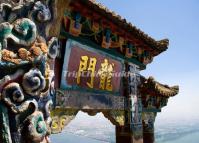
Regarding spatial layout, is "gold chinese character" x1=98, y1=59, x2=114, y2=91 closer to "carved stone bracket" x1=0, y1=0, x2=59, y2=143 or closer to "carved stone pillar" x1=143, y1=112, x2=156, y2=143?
"carved stone pillar" x1=143, y1=112, x2=156, y2=143

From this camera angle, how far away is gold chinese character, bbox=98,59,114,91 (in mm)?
5961

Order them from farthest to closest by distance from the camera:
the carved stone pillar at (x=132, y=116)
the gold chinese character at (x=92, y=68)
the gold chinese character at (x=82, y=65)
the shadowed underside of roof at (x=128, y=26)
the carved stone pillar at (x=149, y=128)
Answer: the carved stone pillar at (x=149, y=128) → the carved stone pillar at (x=132, y=116) → the gold chinese character at (x=92, y=68) → the gold chinese character at (x=82, y=65) → the shadowed underside of roof at (x=128, y=26)

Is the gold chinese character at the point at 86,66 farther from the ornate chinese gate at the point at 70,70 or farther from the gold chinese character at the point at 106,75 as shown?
the gold chinese character at the point at 106,75

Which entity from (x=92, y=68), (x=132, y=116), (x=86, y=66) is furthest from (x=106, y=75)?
(x=132, y=116)

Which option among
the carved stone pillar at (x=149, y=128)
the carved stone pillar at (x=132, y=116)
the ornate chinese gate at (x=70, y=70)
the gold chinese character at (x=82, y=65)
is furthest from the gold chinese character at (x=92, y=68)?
the carved stone pillar at (x=149, y=128)

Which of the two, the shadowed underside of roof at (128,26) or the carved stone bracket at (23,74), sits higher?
the shadowed underside of roof at (128,26)

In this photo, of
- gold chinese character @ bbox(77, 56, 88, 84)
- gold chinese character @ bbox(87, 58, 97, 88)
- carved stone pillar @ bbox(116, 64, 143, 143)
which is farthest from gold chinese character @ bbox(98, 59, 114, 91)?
carved stone pillar @ bbox(116, 64, 143, 143)

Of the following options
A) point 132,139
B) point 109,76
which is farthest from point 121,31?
point 132,139

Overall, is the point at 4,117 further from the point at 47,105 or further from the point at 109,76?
the point at 109,76

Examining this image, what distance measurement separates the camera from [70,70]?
503cm

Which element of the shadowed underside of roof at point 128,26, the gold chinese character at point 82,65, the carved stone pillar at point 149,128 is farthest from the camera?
the carved stone pillar at point 149,128

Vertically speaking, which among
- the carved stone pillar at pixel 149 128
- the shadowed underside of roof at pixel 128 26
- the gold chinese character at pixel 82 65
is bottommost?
the carved stone pillar at pixel 149 128

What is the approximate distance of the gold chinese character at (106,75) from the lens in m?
5.96

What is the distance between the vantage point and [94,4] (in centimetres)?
Answer: 479
